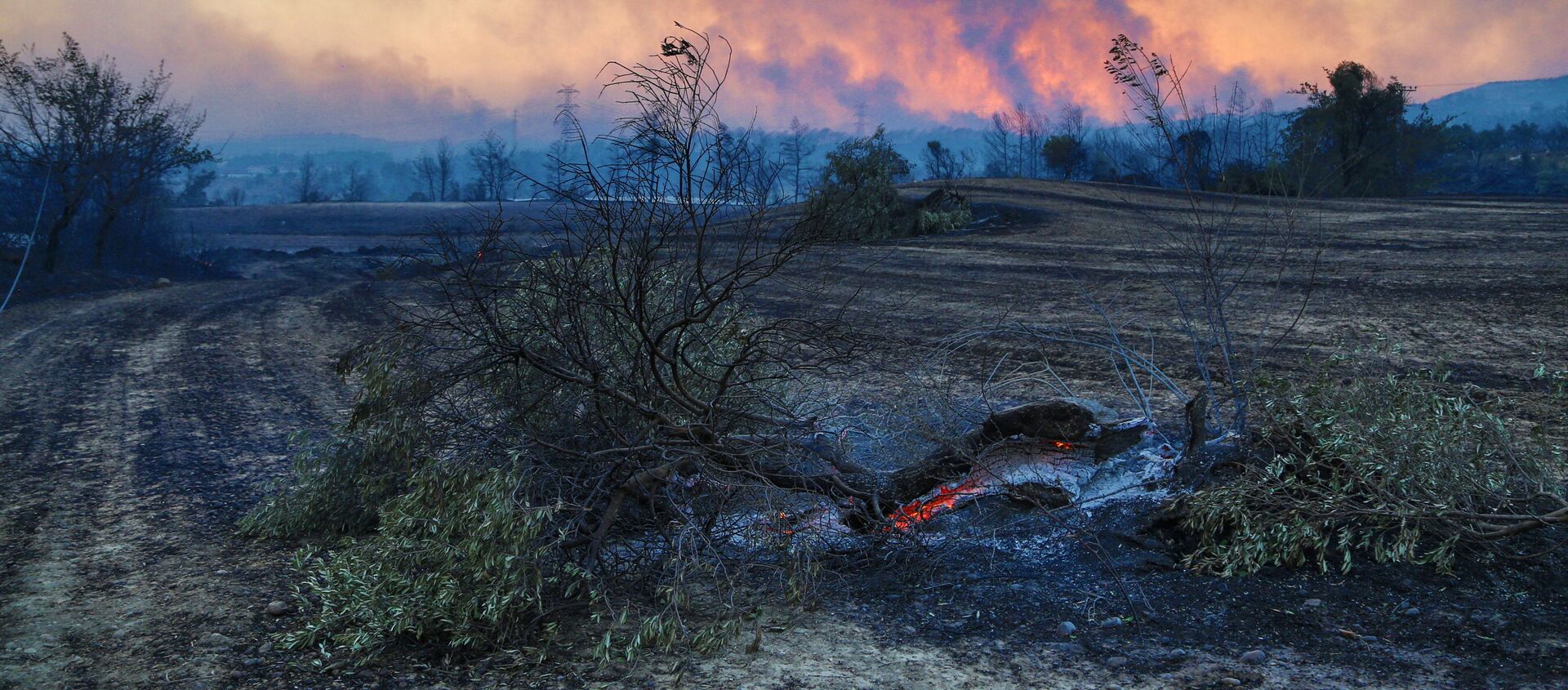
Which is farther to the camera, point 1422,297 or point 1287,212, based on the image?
point 1422,297

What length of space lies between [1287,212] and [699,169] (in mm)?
4016

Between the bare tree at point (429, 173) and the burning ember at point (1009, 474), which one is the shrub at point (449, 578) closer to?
the burning ember at point (1009, 474)

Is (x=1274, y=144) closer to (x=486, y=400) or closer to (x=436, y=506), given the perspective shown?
(x=486, y=400)

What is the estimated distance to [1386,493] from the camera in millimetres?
5168

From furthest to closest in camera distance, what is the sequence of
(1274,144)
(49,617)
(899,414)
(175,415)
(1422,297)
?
(1422,297)
(175,415)
(1274,144)
(899,414)
(49,617)

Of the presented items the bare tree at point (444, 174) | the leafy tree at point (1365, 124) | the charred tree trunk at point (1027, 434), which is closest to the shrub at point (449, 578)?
the charred tree trunk at point (1027, 434)

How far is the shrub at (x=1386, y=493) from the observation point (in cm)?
513

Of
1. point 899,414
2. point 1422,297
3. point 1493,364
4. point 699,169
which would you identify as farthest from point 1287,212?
point 1422,297

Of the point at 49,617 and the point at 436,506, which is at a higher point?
the point at 436,506

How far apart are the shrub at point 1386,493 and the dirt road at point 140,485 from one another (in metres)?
5.08

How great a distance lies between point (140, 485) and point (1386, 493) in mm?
8249

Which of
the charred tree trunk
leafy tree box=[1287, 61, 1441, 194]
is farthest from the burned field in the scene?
leafy tree box=[1287, 61, 1441, 194]

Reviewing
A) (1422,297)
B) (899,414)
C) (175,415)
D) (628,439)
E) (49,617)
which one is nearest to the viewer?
(49,617)

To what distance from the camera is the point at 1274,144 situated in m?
8.38
